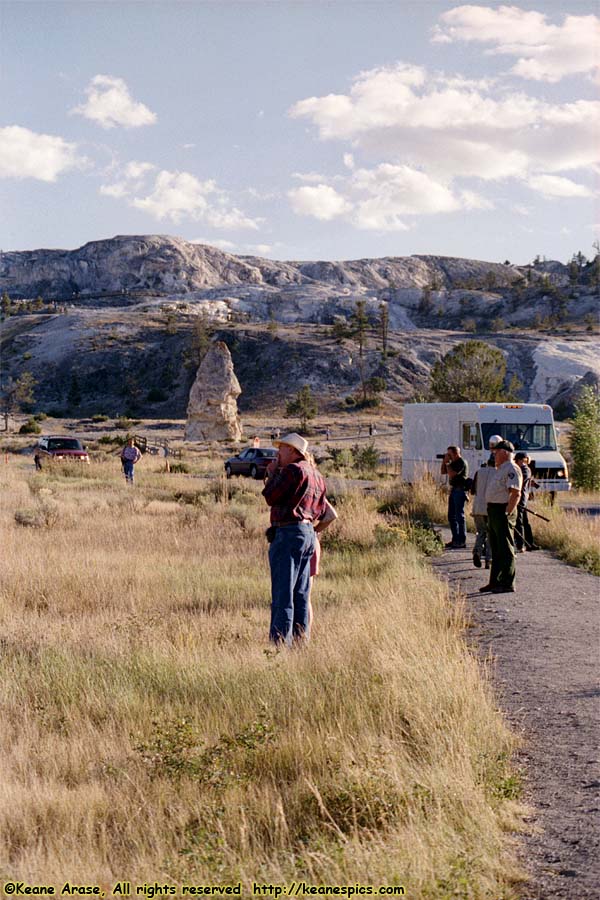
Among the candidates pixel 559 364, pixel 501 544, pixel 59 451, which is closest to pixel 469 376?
pixel 59 451

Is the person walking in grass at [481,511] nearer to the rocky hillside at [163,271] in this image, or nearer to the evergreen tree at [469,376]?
the evergreen tree at [469,376]

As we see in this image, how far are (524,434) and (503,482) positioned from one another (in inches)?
458

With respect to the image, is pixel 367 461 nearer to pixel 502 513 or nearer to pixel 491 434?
pixel 491 434

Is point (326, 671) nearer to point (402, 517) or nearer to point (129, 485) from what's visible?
point (402, 517)

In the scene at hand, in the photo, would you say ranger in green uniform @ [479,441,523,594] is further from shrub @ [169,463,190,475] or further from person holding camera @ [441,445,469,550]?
shrub @ [169,463,190,475]

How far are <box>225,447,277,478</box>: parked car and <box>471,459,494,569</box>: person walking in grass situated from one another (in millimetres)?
21291

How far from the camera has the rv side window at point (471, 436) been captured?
859 inches

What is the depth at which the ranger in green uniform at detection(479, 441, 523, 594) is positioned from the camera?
10.4 metres

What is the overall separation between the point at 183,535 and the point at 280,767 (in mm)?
10730

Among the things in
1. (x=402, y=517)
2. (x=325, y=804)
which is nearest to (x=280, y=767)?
(x=325, y=804)

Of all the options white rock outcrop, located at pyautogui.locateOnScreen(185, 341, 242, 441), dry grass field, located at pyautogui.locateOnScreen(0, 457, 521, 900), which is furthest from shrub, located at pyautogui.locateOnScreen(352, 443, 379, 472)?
dry grass field, located at pyautogui.locateOnScreen(0, 457, 521, 900)

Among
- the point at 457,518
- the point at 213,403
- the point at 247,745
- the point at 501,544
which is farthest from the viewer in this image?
the point at 213,403

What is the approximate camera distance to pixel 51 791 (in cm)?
447

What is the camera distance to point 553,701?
631 centimetres
